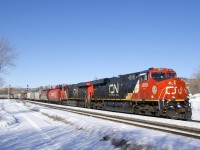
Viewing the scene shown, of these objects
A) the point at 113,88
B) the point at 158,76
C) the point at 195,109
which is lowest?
the point at 195,109

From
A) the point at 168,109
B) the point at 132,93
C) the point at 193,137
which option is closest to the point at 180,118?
the point at 168,109

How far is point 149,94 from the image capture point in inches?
813

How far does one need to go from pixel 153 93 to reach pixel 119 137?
31.7 ft

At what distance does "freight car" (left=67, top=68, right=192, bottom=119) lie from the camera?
18625 mm

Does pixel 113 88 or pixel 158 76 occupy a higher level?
pixel 158 76

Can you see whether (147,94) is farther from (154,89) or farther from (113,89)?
(113,89)

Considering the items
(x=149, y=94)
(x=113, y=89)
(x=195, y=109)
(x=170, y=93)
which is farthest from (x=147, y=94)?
(x=195, y=109)

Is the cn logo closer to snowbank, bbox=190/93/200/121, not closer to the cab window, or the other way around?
the cab window

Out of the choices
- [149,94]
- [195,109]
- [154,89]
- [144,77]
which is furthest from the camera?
[195,109]

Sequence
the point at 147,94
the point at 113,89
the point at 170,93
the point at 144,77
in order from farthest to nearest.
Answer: the point at 113,89, the point at 144,77, the point at 147,94, the point at 170,93

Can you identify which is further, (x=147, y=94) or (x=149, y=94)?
(x=147, y=94)

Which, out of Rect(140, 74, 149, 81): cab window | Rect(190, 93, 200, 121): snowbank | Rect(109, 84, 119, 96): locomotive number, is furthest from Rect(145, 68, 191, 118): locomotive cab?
Rect(109, 84, 119, 96): locomotive number

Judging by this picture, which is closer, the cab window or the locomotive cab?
the locomotive cab

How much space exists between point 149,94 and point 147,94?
10.3 inches
